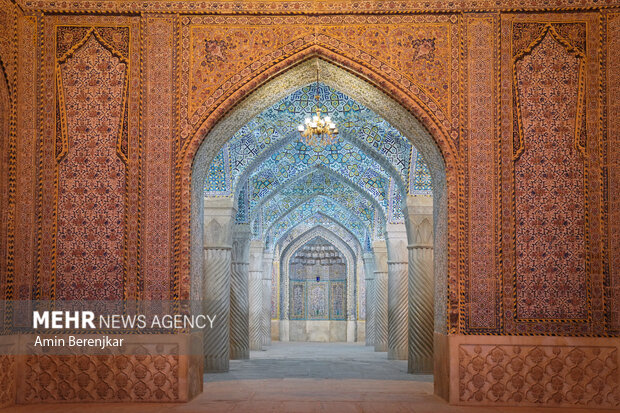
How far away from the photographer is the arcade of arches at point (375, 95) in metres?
7.17

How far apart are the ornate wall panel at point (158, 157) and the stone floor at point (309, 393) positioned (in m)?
1.18

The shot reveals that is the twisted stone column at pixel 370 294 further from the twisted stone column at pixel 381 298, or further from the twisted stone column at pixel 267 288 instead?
the twisted stone column at pixel 267 288

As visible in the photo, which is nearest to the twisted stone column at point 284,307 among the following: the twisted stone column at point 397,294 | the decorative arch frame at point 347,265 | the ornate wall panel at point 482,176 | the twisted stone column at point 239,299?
the decorative arch frame at point 347,265

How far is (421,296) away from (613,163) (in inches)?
160

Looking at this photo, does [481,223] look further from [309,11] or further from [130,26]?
[130,26]

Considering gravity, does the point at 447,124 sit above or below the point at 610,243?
above

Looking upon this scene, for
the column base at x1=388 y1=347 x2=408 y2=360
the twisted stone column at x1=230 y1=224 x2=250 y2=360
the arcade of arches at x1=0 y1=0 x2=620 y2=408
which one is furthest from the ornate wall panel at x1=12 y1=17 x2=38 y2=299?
the column base at x1=388 y1=347 x2=408 y2=360

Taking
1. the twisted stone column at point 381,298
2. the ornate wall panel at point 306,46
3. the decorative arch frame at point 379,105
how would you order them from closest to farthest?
the decorative arch frame at point 379,105, the ornate wall panel at point 306,46, the twisted stone column at point 381,298

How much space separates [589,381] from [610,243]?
1278 millimetres

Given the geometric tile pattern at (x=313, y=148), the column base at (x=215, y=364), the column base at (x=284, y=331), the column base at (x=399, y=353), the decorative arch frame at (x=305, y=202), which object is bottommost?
the column base at (x=284, y=331)

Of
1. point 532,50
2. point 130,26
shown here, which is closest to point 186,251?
point 130,26

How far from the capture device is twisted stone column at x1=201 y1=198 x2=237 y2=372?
1089 centimetres

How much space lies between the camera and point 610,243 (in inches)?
285

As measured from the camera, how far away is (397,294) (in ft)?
44.0
